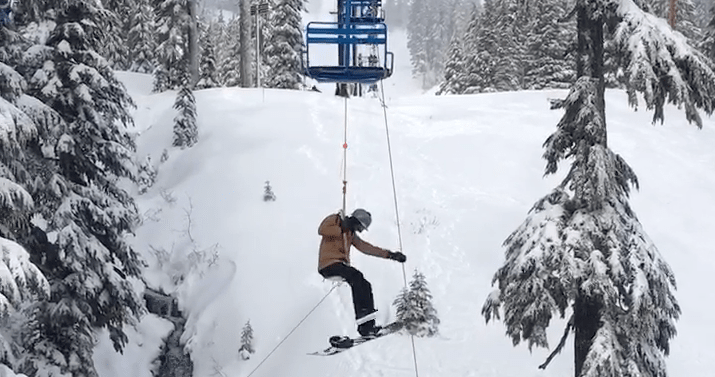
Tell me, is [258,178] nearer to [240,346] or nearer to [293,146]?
[293,146]

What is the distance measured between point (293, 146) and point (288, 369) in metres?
9.99

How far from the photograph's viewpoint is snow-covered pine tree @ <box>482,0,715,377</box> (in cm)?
952

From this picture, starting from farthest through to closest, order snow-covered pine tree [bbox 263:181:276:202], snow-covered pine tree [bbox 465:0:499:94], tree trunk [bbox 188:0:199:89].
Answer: snow-covered pine tree [bbox 465:0:499:94] → tree trunk [bbox 188:0:199:89] → snow-covered pine tree [bbox 263:181:276:202]

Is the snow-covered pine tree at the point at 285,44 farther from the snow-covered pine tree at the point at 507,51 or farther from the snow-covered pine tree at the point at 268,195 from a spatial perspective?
the snow-covered pine tree at the point at 268,195

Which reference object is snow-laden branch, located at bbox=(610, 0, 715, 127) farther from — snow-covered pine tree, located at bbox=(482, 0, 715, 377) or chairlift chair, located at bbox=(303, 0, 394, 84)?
chairlift chair, located at bbox=(303, 0, 394, 84)

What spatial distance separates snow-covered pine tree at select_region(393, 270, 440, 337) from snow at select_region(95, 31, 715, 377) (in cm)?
30

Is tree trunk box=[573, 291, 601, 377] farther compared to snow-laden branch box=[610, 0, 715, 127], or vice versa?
tree trunk box=[573, 291, 601, 377]

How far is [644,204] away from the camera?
872 inches

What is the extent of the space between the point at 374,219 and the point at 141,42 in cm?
3279

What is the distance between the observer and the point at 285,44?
131 feet

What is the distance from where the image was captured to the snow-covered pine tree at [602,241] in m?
9.52

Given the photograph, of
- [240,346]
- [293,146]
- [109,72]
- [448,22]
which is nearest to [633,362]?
[240,346]

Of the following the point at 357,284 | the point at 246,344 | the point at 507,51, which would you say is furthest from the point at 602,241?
the point at 507,51

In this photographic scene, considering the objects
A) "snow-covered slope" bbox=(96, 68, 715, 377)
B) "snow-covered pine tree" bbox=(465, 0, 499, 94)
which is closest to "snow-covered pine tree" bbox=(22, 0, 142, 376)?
"snow-covered slope" bbox=(96, 68, 715, 377)
